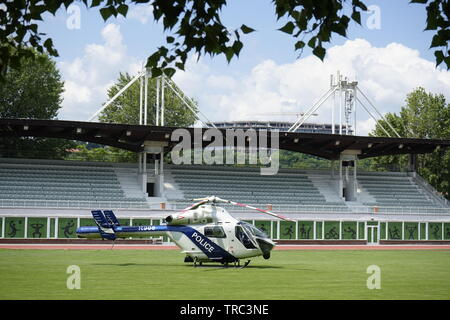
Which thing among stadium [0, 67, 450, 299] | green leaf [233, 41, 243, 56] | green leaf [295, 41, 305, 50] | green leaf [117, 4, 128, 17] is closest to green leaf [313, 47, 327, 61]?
green leaf [295, 41, 305, 50]

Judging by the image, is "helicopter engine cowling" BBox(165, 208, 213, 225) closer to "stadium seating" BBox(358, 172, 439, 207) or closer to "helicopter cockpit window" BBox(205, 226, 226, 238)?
"helicopter cockpit window" BBox(205, 226, 226, 238)

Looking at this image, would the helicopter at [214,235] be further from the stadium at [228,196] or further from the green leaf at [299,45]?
the green leaf at [299,45]

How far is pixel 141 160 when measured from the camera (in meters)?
57.6

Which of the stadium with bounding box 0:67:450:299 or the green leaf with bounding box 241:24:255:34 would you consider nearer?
the green leaf with bounding box 241:24:255:34

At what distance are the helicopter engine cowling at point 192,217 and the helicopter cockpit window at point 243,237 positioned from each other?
1178 mm

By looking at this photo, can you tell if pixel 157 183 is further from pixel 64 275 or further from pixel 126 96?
pixel 126 96

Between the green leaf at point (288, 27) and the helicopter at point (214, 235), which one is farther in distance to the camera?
the helicopter at point (214, 235)

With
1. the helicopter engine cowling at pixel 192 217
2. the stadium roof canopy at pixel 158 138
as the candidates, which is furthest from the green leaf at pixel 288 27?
the stadium roof canopy at pixel 158 138

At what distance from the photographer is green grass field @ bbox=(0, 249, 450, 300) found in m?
18.3

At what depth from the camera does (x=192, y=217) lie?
91.0 feet

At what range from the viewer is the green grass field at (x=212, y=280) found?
721 inches

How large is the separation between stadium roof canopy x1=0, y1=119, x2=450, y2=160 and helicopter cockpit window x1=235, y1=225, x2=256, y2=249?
2716 cm

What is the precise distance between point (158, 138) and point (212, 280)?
34734 millimetres
